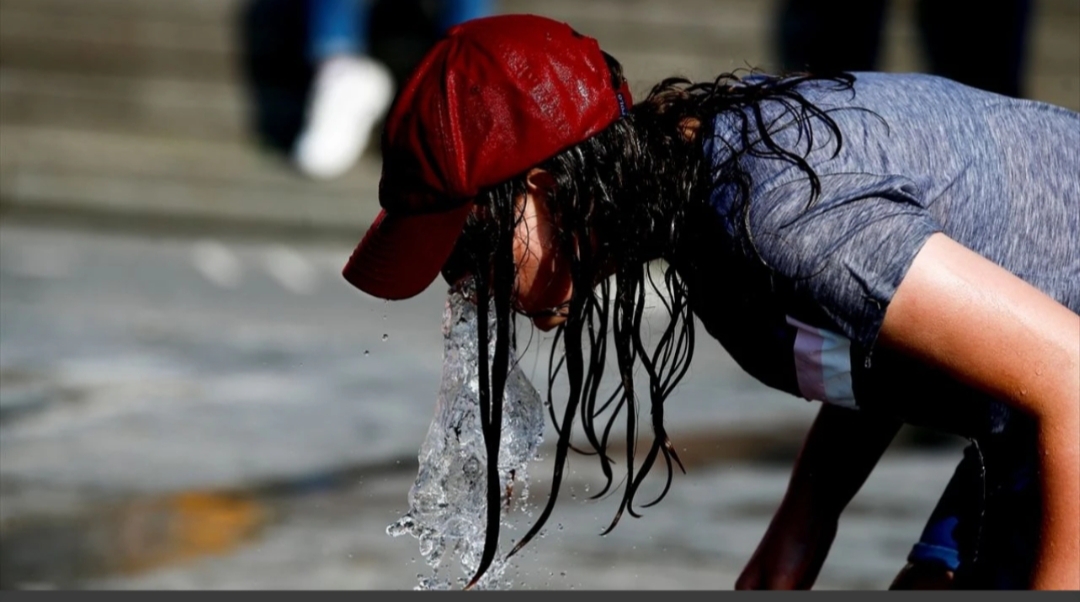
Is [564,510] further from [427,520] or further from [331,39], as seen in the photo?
[331,39]

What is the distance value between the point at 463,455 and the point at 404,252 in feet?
2.45

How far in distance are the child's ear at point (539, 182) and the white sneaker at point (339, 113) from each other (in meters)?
6.31

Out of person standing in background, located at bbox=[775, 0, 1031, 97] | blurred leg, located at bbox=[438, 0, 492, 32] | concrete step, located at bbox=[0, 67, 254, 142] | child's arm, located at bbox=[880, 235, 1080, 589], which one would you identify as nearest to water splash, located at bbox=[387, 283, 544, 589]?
child's arm, located at bbox=[880, 235, 1080, 589]

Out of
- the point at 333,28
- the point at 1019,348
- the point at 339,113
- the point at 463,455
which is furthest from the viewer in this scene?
the point at 339,113

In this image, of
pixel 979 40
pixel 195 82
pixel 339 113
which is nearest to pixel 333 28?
→ pixel 339 113

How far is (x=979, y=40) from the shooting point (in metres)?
9.01

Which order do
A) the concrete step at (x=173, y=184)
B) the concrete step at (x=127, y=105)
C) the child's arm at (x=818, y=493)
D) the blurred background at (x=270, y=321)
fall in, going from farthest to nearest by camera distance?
1. the concrete step at (x=127, y=105)
2. the concrete step at (x=173, y=184)
3. the blurred background at (x=270, y=321)
4. the child's arm at (x=818, y=493)

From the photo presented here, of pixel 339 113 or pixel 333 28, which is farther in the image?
pixel 339 113

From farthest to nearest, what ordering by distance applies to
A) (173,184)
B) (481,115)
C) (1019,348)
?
(173,184), (481,115), (1019,348)

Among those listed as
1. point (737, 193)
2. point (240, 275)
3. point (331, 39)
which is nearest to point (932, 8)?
point (331, 39)

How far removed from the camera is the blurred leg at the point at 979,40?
341 inches

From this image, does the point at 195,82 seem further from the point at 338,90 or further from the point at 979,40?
the point at 979,40

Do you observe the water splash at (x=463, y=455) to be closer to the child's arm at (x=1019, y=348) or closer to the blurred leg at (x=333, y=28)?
the child's arm at (x=1019, y=348)

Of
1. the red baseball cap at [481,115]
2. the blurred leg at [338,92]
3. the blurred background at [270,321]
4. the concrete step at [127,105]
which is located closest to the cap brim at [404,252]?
the red baseball cap at [481,115]
